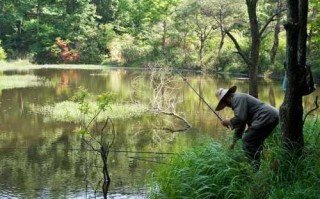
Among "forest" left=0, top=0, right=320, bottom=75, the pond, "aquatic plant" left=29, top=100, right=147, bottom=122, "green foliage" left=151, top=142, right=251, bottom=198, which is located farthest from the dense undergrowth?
"forest" left=0, top=0, right=320, bottom=75

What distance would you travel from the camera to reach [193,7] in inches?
1378

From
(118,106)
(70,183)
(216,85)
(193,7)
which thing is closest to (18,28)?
(193,7)

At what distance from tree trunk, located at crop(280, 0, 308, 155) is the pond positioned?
2.69m

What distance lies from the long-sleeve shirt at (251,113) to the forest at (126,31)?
28.1 metres

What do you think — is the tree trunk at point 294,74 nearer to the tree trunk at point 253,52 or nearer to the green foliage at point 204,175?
the green foliage at point 204,175

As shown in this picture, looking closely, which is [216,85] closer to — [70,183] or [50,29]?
[70,183]

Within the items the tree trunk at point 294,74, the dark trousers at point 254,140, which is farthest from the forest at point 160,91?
the dark trousers at point 254,140

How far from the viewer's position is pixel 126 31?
48.8 metres

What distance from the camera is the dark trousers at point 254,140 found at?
518 cm

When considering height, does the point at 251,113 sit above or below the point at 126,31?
below

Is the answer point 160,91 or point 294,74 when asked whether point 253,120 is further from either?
point 160,91

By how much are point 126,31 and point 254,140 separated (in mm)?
44439

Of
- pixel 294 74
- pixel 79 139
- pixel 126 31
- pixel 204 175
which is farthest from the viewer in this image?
pixel 126 31

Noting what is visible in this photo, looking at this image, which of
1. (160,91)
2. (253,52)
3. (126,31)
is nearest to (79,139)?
(160,91)
